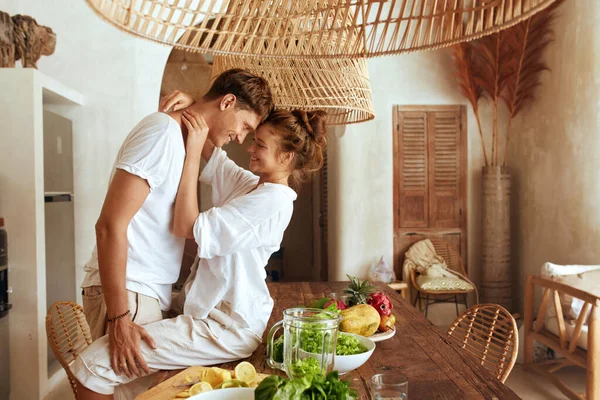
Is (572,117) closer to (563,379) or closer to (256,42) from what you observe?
(563,379)

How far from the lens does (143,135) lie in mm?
1617

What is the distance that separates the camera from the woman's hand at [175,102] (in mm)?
1893

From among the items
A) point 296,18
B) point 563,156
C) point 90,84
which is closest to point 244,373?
point 296,18

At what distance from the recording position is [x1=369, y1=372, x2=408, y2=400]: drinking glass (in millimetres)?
1272

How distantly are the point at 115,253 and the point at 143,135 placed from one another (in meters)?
0.35

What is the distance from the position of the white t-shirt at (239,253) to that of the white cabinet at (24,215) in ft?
5.65

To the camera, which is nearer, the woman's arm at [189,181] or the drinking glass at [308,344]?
the drinking glass at [308,344]

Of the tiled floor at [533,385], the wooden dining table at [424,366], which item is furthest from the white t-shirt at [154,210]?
the tiled floor at [533,385]

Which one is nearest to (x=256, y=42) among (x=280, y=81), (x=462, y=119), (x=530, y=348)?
(x=280, y=81)

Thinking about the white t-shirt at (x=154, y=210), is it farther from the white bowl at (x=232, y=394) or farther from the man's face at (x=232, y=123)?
the white bowl at (x=232, y=394)

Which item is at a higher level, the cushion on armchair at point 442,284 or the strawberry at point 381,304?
the strawberry at point 381,304

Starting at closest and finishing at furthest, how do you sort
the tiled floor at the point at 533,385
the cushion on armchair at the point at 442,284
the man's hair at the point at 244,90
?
the man's hair at the point at 244,90 < the tiled floor at the point at 533,385 < the cushion on armchair at the point at 442,284

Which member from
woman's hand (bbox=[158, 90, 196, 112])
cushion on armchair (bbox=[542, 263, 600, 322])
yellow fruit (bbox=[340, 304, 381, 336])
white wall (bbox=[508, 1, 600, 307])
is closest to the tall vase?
white wall (bbox=[508, 1, 600, 307])

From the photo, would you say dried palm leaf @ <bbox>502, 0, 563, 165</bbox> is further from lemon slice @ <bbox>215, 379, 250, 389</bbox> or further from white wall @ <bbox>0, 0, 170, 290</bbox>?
lemon slice @ <bbox>215, 379, 250, 389</bbox>
